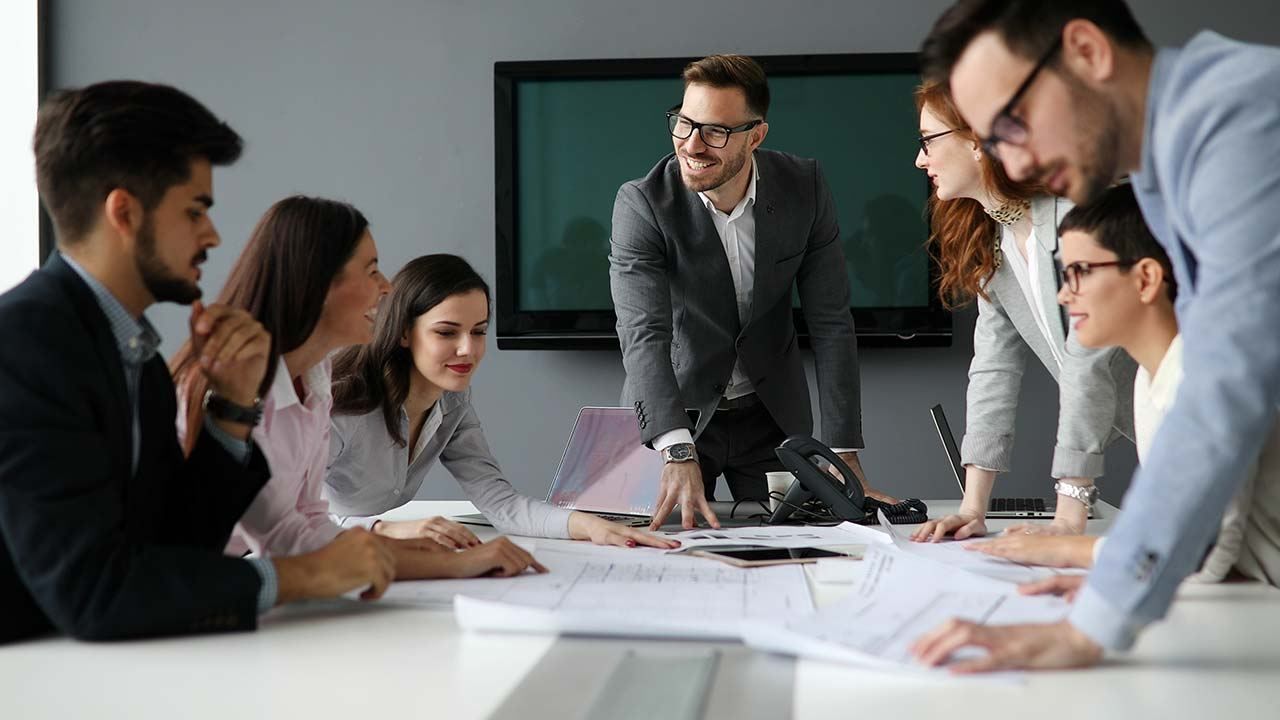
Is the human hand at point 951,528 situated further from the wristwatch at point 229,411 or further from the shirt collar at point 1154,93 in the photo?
the wristwatch at point 229,411

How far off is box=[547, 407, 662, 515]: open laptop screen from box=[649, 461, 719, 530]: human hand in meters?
0.06

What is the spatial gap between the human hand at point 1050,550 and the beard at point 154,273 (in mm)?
1118

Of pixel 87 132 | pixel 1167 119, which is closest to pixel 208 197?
pixel 87 132

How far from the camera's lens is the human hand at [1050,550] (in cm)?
147

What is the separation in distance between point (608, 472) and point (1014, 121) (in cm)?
131

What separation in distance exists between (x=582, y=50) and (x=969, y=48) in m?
2.87

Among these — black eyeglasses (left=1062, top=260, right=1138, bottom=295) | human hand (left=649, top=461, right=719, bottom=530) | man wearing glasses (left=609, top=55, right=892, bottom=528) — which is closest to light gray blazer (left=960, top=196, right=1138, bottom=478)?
black eyeglasses (left=1062, top=260, right=1138, bottom=295)

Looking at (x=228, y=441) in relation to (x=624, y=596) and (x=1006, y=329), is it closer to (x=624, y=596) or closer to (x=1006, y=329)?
(x=624, y=596)

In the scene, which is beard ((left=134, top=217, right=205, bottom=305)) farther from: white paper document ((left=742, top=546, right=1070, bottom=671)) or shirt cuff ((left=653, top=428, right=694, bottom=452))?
shirt cuff ((left=653, top=428, right=694, bottom=452))

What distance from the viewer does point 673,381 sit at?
2203 mm

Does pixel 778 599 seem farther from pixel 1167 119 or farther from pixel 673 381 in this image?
pixel 673 381

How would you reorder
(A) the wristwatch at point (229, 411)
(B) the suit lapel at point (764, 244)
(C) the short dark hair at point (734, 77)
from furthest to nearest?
(B) the suit lapel at point (764, 244)
(C) the short dark hair at point (734, 77)
(A) the wristwatch at point (229, 411)

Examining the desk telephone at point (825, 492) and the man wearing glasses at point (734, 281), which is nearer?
the desk telephone at point (825, 492)

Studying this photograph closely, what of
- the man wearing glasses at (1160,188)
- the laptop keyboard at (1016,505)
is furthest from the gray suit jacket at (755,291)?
the man wearing glasses at (1160,188)
